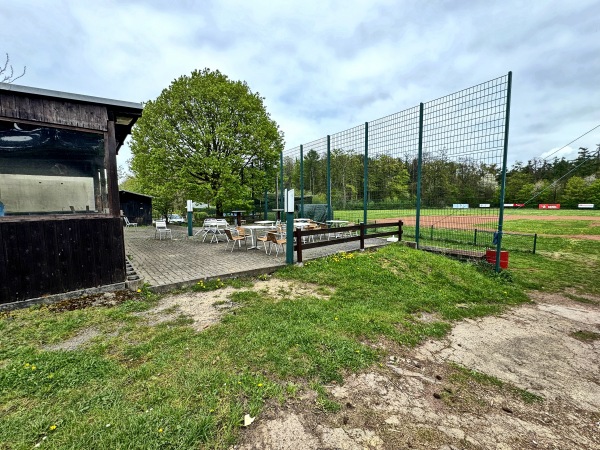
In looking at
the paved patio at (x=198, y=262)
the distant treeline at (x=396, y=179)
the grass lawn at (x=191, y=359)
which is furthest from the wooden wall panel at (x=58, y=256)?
the distant treeline at (x=396, y=179)

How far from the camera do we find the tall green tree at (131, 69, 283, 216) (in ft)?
50.1

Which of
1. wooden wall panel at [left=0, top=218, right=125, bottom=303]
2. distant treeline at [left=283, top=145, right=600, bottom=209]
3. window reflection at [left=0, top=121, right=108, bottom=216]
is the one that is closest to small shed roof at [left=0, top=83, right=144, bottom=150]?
window reflection at [left=0, top=121, right=108, bottom=216]

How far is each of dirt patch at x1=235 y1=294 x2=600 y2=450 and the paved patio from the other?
11.9 ft

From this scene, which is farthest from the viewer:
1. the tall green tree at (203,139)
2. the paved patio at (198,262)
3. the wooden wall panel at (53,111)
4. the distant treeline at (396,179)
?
the tall green tree at (203,139)

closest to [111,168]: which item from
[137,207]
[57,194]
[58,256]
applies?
[57,194]

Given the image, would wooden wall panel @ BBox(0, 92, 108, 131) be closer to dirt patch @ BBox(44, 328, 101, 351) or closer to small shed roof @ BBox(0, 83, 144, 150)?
small shed roof @ BBox(0, 83, 144, 150)

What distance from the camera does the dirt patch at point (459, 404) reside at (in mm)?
1886

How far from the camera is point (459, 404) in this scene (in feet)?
7.50

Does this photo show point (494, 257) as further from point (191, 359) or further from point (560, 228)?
point (560, 228)

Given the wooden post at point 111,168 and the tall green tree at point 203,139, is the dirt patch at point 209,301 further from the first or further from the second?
the tall green tree at point 203,139

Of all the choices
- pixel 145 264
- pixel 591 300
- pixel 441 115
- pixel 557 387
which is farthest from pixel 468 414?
pixel 441 115

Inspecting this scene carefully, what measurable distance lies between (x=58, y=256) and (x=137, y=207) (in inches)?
862

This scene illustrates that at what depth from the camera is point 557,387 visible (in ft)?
8.77

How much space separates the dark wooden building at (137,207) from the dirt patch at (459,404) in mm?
24616
